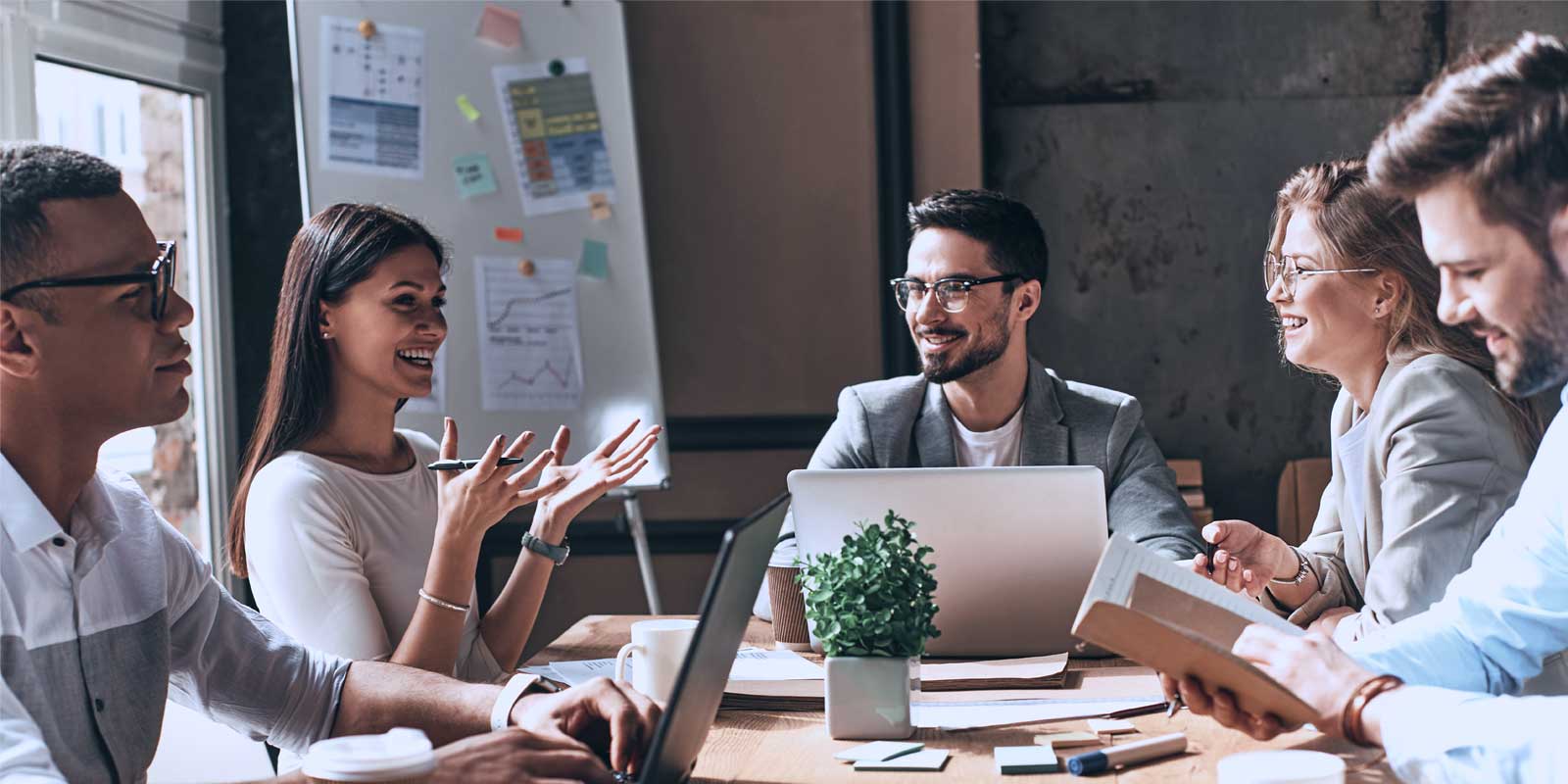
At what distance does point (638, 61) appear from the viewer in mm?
3705

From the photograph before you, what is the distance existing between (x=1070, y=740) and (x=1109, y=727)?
81mm

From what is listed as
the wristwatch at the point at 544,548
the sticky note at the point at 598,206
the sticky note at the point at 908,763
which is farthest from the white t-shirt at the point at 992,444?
the sticky note at the point at 598,206

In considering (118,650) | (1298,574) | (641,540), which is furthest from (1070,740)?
(641,540)

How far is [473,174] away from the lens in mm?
3400

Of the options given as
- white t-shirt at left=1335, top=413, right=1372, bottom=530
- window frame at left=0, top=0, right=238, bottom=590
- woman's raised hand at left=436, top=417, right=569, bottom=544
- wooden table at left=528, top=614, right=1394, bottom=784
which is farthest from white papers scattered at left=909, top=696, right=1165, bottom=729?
window frame at left=0, top=0, right=238, bottom=590

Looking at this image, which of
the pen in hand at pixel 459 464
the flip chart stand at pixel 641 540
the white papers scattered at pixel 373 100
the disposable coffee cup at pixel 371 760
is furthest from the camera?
the flip chart stand at pixel 641 540

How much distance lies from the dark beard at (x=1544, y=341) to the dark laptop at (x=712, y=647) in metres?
0.72

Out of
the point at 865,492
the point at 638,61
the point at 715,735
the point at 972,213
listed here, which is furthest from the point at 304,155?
the point at 715,735

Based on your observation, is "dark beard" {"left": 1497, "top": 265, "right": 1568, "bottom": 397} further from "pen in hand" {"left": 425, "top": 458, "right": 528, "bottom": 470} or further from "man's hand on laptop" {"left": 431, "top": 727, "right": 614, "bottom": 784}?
"pen in hand" {"left": 425, "top": 458, "right": 528, "bottom": 470}

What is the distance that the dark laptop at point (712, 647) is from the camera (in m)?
1.17

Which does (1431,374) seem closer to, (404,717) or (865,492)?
(865,492)

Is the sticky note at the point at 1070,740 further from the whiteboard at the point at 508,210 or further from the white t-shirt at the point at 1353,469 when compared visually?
the whiteboard at the point at 508,210

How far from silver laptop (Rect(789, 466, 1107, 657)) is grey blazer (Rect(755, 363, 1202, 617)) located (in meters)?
0.46

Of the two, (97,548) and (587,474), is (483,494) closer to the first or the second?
(587,474)
